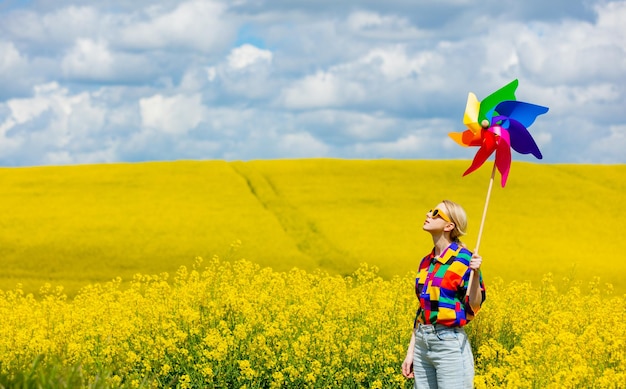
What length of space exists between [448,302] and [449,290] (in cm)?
11

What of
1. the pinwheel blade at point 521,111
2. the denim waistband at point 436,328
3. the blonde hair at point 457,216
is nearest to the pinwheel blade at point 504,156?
the pinwheel blade at point 521,111

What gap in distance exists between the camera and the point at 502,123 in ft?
26.1

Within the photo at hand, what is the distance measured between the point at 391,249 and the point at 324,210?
5302 mm

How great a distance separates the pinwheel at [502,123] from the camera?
25.9 ft

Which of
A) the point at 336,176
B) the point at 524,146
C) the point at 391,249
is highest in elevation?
the point at 336,176

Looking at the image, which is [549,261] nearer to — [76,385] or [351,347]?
[351,347]

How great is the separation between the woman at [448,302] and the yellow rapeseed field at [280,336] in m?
1.19

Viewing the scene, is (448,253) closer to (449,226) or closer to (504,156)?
(449,226)

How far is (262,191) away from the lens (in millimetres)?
33406

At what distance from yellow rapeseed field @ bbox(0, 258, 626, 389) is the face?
6.43ft

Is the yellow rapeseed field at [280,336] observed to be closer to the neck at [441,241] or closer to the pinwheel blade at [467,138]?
the neck at [441,241]

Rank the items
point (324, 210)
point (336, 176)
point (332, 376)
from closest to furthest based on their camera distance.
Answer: point (332, 376) → point (324, 210) → point (336, 176)

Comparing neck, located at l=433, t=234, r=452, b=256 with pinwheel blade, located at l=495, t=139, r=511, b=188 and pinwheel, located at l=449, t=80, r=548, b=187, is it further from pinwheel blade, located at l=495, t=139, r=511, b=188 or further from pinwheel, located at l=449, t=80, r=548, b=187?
pinwheel blade, located at l=495, t=139, r=511, b=188

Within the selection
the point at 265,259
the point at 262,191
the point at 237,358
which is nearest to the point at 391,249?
the point at 265,259
